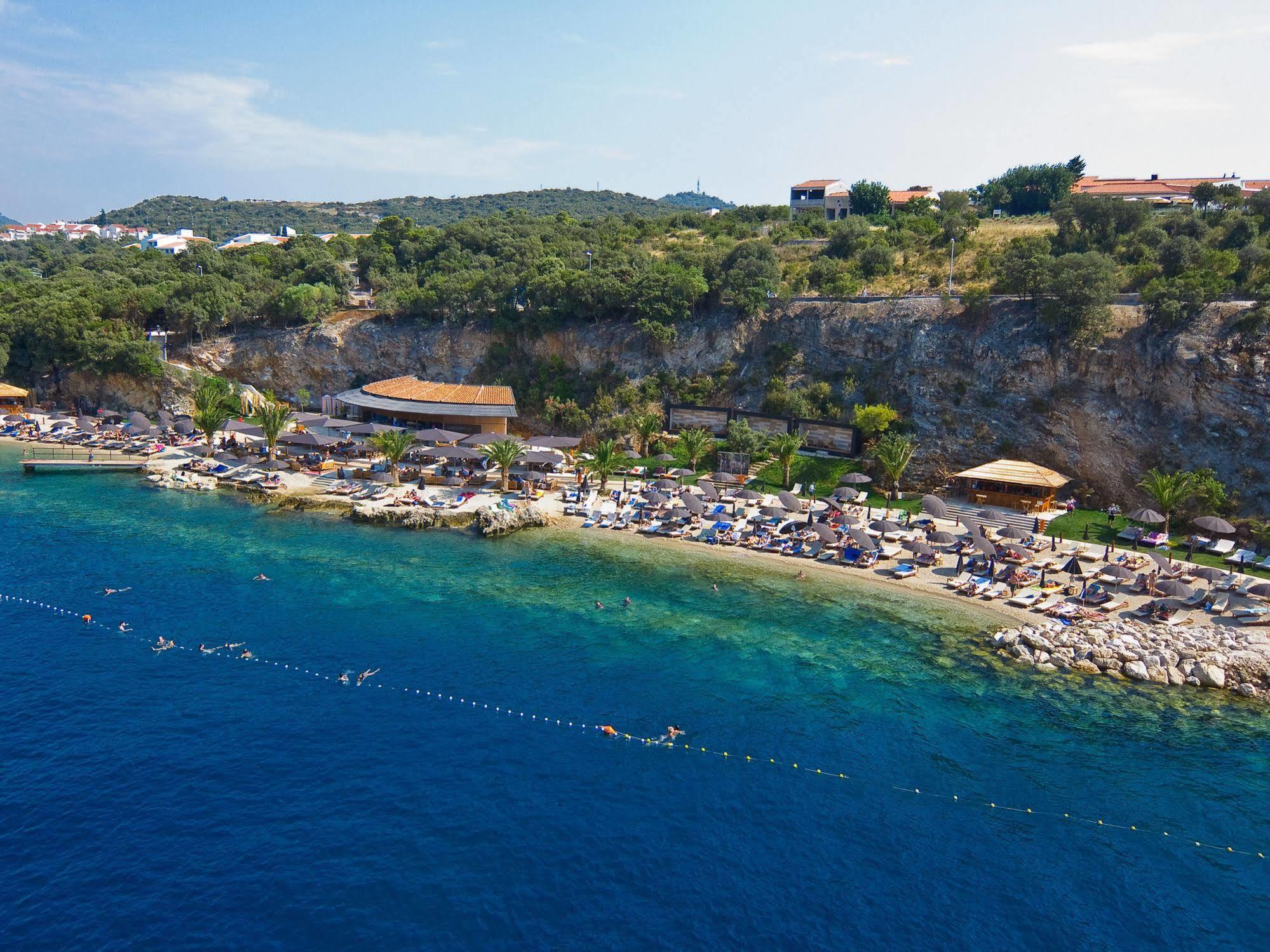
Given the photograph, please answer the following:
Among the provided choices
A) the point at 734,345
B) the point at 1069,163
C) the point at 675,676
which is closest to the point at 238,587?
the point at 675,676

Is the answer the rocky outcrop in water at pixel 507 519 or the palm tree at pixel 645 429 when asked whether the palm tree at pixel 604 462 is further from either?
the rocky outcrop in water at pixel 507 519

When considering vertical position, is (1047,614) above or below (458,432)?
below

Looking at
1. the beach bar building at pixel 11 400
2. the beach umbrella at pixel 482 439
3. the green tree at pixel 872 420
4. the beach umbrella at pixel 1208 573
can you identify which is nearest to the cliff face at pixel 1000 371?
the green tree at pixel 872 420

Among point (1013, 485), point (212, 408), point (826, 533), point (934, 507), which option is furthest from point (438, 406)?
point (1013, 485)

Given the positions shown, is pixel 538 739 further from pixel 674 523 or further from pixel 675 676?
pixel 674 523

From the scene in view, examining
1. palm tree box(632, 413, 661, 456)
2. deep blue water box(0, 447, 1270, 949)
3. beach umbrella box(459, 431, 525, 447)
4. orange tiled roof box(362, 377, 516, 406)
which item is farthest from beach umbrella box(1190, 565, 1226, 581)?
orange tiled roof box(362, 377, 516, 406)

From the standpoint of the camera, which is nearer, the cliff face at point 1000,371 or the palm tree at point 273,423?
the cliff face at point 1000,371

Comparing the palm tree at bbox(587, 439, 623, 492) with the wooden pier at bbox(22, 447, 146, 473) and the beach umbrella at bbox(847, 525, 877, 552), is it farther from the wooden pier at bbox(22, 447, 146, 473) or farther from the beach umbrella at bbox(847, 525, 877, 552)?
the wooden pier at bbox(22, 447, 146, 473)
